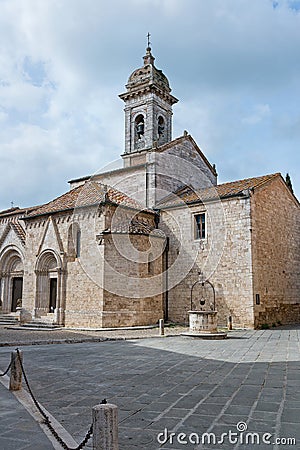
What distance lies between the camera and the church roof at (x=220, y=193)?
20.1 meters

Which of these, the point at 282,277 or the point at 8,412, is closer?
the point at 8,412

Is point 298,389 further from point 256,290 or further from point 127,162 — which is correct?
point 127,162

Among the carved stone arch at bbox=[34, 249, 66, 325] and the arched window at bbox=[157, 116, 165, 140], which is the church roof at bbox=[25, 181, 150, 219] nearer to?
the carved stone arch at bbox=[34, 249, 66, 325]

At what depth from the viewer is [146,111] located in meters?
27.9

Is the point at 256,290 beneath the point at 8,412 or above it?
above

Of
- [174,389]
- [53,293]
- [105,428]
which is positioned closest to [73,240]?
[53,293]

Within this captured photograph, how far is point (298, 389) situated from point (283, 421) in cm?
186

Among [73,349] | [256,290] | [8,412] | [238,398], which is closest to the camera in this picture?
[8,412]

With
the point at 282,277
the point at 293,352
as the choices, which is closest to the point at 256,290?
the point at 282,277

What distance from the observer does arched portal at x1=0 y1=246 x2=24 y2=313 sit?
24.8 meters

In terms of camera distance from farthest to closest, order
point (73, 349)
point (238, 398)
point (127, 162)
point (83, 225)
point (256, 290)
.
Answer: point (127, 162)
point (83, 225)
point (256, 290)
point (73, 349)
point (238, 398)

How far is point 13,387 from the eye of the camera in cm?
639

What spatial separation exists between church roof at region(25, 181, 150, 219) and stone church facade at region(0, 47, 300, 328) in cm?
9

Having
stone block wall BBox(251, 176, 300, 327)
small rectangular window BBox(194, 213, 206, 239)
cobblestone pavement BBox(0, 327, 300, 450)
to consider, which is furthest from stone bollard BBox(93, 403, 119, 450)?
small rectangular window BBox(194, 213, 206, 239)
